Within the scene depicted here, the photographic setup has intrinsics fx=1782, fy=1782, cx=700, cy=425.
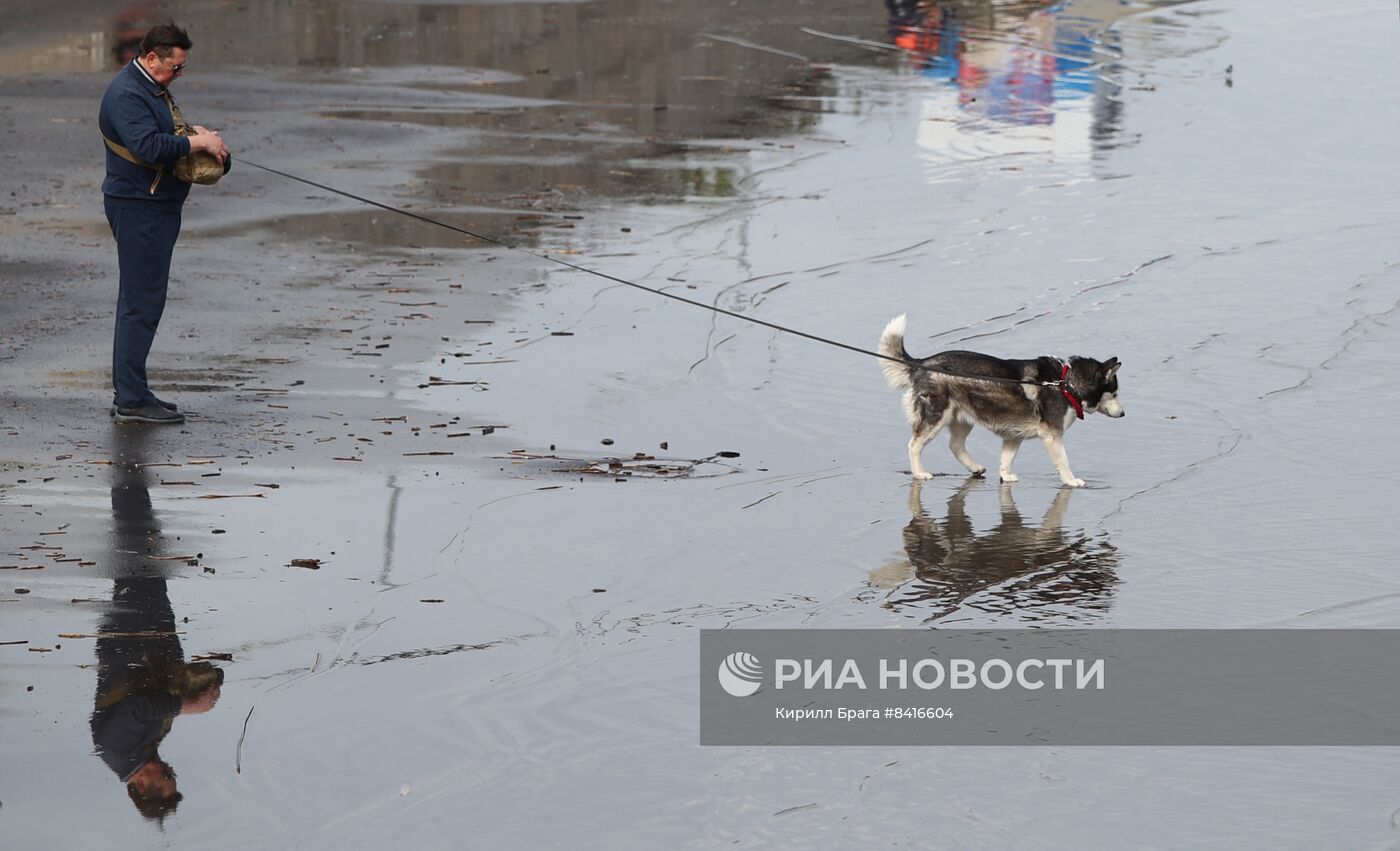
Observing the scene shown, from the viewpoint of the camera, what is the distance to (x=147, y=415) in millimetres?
10109

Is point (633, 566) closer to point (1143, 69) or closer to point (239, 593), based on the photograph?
point (239, 593)

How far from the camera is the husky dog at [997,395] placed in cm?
981

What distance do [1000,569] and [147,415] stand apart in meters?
4.93

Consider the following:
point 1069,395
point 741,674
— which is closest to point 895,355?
point 1069,395

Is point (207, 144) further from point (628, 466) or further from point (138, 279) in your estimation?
point (628, 466)

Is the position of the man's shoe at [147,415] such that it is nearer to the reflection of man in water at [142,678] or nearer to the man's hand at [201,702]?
the reflection of man in water at [142,678]

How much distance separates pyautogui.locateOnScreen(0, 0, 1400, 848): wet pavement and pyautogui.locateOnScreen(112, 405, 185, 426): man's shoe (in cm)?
12

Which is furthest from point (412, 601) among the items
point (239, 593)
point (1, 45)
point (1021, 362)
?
point (1, 45)

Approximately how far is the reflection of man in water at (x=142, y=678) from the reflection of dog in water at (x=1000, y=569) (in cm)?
301

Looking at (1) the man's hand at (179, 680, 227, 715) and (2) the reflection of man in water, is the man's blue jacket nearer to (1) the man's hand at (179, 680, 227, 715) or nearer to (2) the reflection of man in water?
(2) the reflection of man in water

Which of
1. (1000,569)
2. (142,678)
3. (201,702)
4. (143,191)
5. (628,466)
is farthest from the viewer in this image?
(143,191)

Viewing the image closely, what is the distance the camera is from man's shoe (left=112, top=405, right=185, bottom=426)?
10.1 meters

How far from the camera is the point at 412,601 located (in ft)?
25.2

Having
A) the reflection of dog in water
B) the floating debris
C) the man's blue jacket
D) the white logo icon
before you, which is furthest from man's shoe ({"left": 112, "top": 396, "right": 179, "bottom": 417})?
the white logo icon
